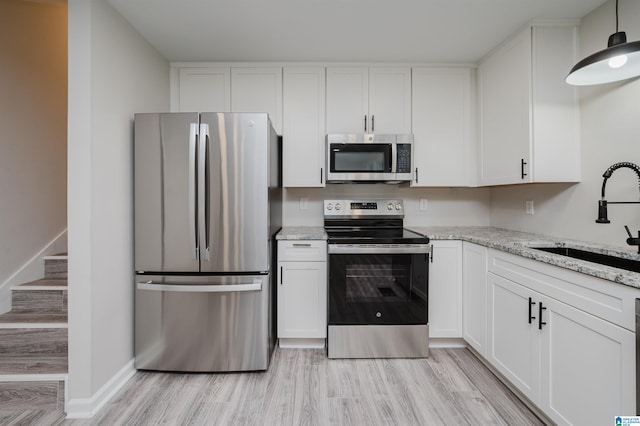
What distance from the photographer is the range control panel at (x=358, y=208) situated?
9.30ft

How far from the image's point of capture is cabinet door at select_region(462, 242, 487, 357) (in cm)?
213

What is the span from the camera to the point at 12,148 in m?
2.21

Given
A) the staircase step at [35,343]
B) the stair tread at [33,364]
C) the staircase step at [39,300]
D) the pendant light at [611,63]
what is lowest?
the stair tread at [33,364]

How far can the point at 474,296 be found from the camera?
89.0 inches

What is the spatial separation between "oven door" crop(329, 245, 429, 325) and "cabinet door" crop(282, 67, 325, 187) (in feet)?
2.90

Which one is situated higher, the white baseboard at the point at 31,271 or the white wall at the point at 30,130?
the white wall at the point at 30,130

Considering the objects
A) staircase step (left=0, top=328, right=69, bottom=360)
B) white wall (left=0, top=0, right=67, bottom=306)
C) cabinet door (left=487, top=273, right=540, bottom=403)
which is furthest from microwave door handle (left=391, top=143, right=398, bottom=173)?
white wall (left=0, top=0, right=67, bottom=306)

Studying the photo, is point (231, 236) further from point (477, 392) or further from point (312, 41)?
point (477, 392)

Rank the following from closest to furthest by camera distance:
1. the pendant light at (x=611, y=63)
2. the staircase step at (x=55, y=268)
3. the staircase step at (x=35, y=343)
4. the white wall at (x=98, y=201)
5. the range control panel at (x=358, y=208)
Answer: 1. the pendant light at (x=611, y=63)
2. the white wall at (x=98, y=201)
3. the staircase step at (x=35, y=343)
4. the staircase step at (x=55, y=268)
5. the range control panel at (x=358, y=208)

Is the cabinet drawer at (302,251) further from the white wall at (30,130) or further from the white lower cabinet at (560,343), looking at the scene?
the white wall at (30,130)

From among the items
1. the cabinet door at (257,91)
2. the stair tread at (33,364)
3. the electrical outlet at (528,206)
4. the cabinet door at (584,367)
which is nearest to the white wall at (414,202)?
the electrical outlet at (528,206)

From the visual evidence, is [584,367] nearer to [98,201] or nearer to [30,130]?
[98,201]

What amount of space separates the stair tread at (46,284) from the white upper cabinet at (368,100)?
239cm

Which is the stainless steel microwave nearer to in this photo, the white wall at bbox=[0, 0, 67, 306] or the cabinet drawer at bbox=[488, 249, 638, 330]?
the cabinet drawer at bbox=[488, 249, 638, 330]
